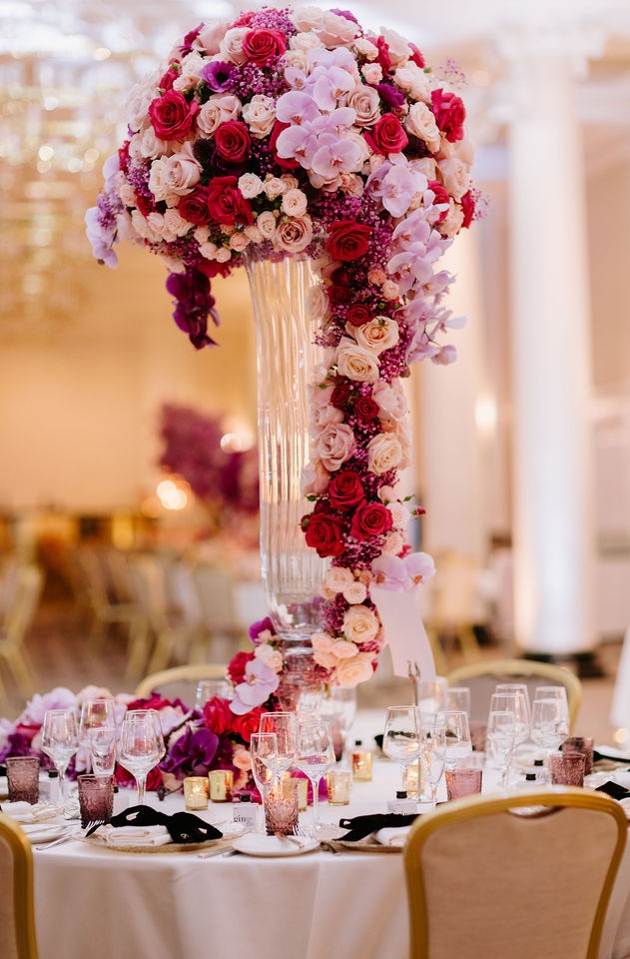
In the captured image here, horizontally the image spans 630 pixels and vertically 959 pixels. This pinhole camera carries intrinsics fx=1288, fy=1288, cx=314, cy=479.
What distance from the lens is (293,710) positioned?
3.14m

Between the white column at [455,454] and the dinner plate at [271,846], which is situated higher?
the white column at [455,454]

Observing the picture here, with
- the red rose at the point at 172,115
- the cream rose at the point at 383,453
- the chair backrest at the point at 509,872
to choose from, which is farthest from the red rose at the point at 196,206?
the chair backrest at the point at 509,872

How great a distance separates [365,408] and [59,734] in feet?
3.28

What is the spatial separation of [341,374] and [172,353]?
18.5 meters

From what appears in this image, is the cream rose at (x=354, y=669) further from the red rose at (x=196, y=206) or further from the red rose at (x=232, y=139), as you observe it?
the red rose at (x=232, y=139)

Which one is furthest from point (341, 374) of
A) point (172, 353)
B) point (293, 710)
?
point (172, 353)

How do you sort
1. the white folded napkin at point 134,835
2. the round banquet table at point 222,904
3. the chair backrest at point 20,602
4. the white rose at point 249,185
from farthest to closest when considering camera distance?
the chair backrest at point 20,602 → the white rose at point 249,185 → the white folded napkin at point 134,835 → the round banquet table at point 222,904

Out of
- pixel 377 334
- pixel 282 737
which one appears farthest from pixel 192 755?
pixel 377 334

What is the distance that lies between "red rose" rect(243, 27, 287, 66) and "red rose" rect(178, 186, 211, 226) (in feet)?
1.01

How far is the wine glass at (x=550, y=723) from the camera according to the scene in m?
2.97

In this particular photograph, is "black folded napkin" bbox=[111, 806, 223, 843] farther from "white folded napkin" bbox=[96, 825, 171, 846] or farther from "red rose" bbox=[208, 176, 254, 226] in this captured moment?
"red rose" bbox=[208, 176, 254, 226]

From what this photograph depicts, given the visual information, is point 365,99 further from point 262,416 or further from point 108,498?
point 108,498

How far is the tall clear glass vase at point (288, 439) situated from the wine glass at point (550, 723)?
587mm

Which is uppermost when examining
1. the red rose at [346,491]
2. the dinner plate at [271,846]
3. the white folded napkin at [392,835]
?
the red rose at [346,491]
